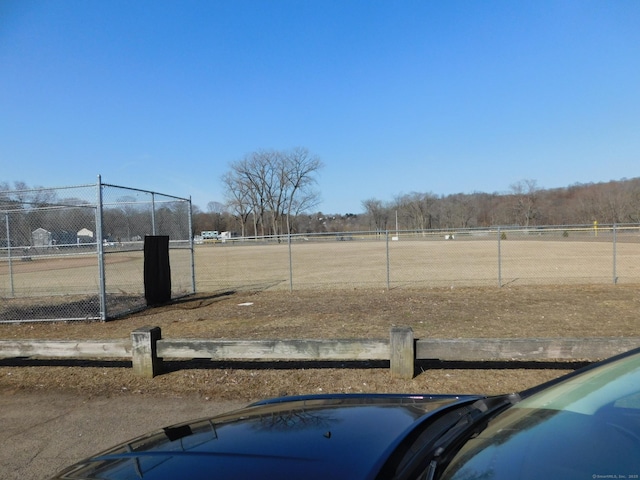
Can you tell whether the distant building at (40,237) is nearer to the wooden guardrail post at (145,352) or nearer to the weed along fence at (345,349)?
the weed along fence at (345,349)

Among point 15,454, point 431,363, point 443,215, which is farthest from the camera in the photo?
point 443,215

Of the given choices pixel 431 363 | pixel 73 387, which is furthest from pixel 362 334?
pixel 73 387

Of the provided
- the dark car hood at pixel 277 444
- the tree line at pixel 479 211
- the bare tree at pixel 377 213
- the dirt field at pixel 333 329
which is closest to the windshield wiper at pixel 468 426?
the dark car hood at pixel 277 444

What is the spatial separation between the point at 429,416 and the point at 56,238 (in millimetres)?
11826

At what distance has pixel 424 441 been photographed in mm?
1769

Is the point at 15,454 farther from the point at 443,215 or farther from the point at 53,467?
the point at 443,215

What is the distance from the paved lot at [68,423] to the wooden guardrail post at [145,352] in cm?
47

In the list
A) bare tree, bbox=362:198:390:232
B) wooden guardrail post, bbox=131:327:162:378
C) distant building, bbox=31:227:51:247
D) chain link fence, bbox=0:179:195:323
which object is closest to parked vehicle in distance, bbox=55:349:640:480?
wooden guardrail post, bbox=131:327:162:378

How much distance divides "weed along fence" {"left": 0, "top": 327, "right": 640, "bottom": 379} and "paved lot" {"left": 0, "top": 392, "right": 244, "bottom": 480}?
1.85ft

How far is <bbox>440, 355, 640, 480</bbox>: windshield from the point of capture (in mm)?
1335

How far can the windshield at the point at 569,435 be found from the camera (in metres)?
1.33

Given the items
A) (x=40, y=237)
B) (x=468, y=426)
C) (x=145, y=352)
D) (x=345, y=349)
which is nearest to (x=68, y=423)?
(x=145, y=352)

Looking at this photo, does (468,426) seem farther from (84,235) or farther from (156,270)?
(84,235)

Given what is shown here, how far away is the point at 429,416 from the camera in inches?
81.1
